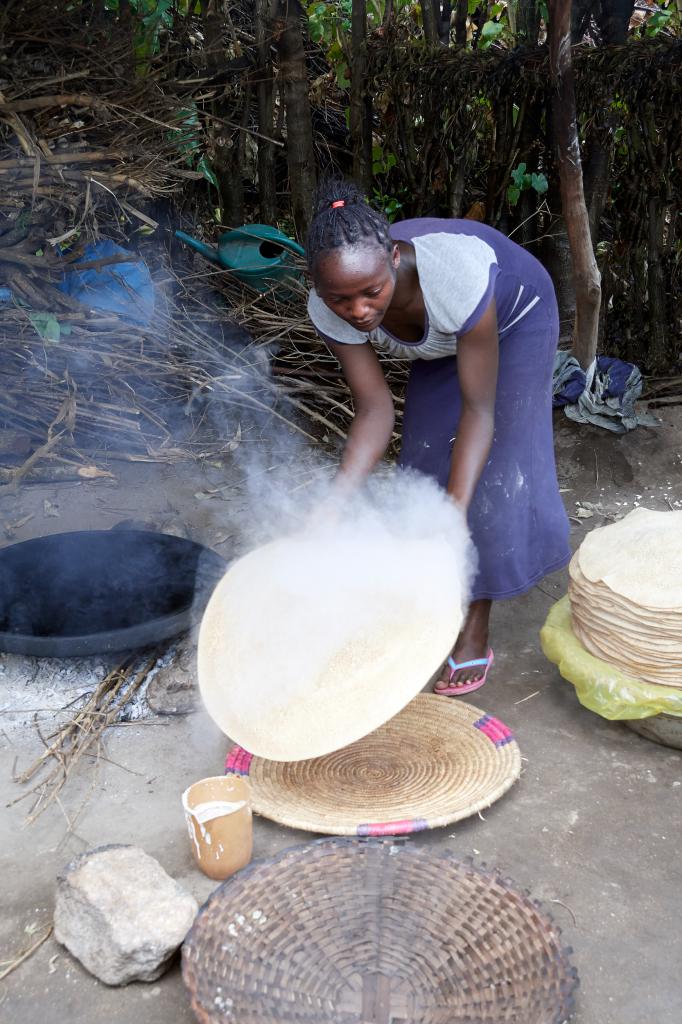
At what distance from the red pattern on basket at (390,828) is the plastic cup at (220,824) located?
0.27 metres

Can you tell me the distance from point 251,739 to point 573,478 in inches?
113

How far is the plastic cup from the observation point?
2012 millimetres

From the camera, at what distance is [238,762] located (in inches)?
94.3

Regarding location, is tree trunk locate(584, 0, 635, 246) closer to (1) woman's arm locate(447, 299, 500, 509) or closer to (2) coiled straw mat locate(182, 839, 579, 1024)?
(1) woman's arm locate(447, 299, 500, 509)

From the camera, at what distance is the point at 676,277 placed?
484 cm

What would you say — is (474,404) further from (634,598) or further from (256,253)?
(256,253)

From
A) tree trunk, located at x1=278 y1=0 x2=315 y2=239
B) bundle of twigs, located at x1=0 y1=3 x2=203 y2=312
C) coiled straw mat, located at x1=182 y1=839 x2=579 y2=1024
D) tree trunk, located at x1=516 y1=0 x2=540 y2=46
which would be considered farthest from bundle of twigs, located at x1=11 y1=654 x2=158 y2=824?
tree trunk, located at x1=516 y1=0 x2=540 y2=46

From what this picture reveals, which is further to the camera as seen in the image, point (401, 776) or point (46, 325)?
point (46, 325)

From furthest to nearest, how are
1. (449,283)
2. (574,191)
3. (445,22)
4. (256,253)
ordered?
1. (445,22)
2. (256,253)
3. (574,191)
4. (449,283)

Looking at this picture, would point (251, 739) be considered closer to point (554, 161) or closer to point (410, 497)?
point (410, 497)

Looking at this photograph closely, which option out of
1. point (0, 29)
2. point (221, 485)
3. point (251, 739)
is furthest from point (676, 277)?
point (251, 739)

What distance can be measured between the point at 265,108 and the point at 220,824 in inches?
162

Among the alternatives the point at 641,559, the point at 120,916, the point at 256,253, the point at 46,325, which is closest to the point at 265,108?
the point at 256,253

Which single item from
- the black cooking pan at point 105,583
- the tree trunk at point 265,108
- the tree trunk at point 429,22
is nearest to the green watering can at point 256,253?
the tree trunk at point 265,108
